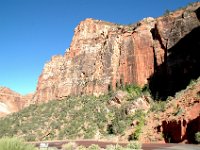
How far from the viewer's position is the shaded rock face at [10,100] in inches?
5615

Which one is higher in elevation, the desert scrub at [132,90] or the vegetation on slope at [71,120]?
the desert scrub at [132,90]

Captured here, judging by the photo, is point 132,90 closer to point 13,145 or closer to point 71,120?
point 71,120

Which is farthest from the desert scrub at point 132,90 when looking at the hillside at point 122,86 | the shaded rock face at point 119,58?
the shaded rock face at point 119,58

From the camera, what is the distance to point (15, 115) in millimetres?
81000

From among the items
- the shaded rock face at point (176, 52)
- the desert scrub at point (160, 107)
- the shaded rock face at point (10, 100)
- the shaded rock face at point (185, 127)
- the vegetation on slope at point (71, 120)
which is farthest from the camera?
the shaded rock face at point (10, 100)

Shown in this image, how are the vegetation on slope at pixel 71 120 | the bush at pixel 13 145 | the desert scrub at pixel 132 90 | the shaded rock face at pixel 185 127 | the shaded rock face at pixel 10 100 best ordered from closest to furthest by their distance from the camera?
the bush at pixel 13 145
the shaded rock face at pixel 185 127
the vegetation on slope at pixel 71 120
the desert scrub at pixel 132 90
the shaded rock face at pixel 10 100

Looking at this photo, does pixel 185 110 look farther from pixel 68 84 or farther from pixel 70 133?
pixel 68 84

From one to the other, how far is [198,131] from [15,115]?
58.5 metres

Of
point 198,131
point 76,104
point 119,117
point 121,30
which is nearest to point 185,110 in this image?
point 198,131

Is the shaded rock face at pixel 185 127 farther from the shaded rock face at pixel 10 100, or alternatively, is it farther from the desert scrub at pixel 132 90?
the shaded rock face at pixel 10 100

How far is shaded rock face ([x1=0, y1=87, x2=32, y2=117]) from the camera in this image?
14262 centimetres

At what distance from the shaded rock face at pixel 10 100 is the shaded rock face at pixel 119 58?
179 ft

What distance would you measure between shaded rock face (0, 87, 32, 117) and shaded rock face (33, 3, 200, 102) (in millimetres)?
54566

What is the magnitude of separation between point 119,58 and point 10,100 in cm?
8434
